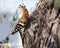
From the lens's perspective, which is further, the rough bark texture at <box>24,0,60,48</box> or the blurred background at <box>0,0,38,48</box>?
the blurred background at <box>0,0,38,48</box>

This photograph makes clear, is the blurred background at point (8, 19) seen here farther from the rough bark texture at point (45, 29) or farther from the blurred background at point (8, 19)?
the rough bark texture at point (45, 29)

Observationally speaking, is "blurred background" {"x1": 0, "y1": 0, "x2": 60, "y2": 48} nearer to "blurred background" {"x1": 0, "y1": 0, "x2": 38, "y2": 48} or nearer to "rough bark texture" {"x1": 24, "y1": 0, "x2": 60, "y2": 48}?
"blurred background" {"x1": 0, "y1": 0, "x2": 38, "y2": 48}

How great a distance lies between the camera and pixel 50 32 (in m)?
2.18

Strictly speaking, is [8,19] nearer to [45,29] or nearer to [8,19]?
[8,19]

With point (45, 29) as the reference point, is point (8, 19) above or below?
below

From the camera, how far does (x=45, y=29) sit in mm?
2211

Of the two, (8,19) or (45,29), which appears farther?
(8,19)

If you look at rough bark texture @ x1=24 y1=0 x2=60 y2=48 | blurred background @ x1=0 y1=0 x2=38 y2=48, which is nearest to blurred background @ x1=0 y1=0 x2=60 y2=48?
blurred background @ x1=0 y1=0 x2=38 y2=48

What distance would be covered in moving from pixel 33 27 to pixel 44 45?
219 mm

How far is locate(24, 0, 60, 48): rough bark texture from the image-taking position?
2.13 m

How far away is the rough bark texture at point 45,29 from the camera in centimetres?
213

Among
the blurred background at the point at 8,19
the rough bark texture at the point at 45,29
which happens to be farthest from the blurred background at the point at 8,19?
the rough bark texture at the point at 45,29

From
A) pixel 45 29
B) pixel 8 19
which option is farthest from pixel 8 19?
pixel 45 29

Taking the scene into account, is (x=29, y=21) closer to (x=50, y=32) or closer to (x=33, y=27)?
(x=33, y=27)
